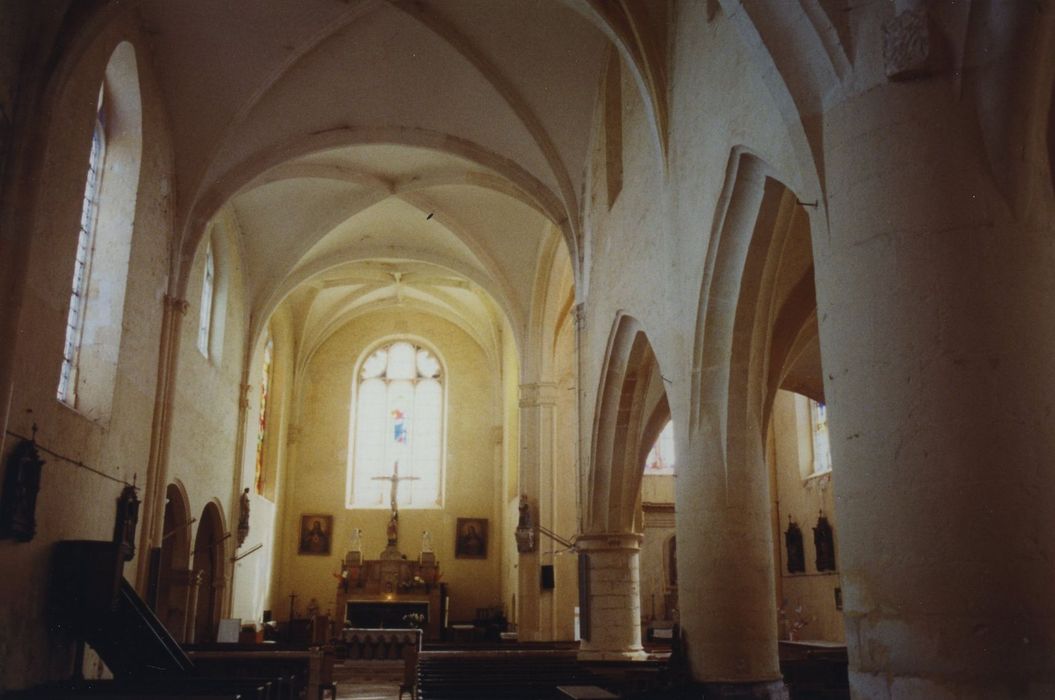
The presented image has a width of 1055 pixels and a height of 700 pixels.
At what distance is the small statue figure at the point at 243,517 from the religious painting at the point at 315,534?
5720mm

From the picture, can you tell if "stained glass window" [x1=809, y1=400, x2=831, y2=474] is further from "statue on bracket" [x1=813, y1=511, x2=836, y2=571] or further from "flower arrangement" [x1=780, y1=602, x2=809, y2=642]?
"flower arrangement" [x1=780, y1=602, x2=809, y2=642]

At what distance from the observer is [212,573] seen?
1956cm

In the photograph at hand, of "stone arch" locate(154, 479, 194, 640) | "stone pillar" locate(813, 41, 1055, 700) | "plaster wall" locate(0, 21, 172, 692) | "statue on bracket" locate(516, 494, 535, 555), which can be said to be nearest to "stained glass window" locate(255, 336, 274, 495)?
"stone arch" locate(154, 479, 194, 640)

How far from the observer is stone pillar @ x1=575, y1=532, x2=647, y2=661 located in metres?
13.1

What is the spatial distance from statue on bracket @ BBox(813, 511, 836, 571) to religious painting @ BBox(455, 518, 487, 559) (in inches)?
417

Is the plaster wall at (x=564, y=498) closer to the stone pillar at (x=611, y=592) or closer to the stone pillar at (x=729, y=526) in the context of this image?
the stone pillar at (x=611, y=592)

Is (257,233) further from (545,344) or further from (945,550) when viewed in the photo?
(945,550)

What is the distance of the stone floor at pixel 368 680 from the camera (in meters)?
15.0

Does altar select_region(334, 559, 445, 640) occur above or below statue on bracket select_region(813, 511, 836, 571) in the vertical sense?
below

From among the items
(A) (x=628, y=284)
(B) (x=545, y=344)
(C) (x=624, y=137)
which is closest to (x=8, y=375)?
(A) (x=628, y=284)

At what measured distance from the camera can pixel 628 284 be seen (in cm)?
1144

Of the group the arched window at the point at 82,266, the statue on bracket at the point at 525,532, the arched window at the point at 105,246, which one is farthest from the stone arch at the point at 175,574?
the statue on bracket at the point at 525,532

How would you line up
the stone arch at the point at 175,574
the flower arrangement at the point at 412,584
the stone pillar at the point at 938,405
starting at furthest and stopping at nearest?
the flower arrangement at the point at 412,584 → the stone arch at the point at 175,574 → the stone pillar at the point at 938,405

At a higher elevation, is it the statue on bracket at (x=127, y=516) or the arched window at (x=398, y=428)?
the arched window at (x=398, y=428)
